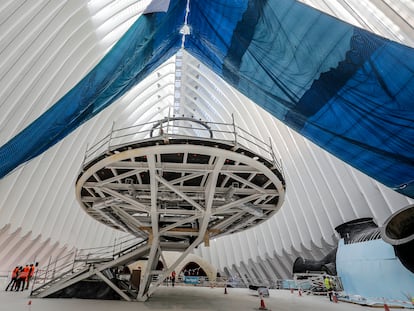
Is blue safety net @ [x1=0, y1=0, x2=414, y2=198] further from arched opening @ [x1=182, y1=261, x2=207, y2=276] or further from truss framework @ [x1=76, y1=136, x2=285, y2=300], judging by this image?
arched opening @ [x1=182, y1=261, x2=207, y2=276]

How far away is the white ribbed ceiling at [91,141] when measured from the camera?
17.0 metres

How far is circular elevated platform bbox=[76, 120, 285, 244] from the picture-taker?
955 centimetres

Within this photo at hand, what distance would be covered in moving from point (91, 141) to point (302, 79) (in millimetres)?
28892

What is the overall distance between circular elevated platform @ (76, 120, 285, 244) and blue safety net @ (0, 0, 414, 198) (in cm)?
315

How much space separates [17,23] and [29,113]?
7.50 metres

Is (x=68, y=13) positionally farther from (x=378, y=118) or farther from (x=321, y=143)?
(x=378, y=118)

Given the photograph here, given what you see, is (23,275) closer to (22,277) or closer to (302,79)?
(22,277)

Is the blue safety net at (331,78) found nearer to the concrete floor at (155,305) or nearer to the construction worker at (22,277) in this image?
the concrete floor at (155,305)

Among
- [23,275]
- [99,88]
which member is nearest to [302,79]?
[99,88]

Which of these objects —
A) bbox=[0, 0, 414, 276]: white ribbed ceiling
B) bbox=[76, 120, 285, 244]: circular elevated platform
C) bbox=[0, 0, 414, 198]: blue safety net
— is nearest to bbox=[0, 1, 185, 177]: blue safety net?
bbox=[0, 0, 414, 198]: blue safety net

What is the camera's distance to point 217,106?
4422 centimetres

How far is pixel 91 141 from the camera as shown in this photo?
31.8 meters

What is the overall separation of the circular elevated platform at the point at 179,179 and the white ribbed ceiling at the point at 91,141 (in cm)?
1126

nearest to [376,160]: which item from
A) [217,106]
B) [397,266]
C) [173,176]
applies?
[397,266]
